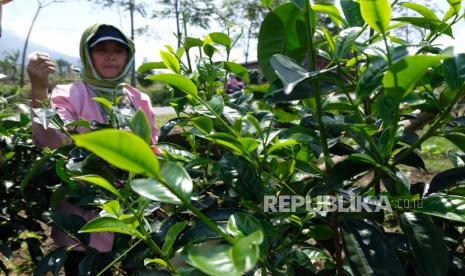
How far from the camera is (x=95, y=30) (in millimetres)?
1843

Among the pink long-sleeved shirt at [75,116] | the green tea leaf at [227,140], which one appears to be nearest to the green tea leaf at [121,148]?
the green tea leaf at [227,140]

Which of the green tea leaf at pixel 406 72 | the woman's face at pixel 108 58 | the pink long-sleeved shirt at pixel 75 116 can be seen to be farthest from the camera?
the woman's face at pixel 108 58

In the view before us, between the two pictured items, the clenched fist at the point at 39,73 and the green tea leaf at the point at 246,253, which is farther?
the clenched fist at the point at 39,73

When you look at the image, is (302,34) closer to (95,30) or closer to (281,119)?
(281,119)

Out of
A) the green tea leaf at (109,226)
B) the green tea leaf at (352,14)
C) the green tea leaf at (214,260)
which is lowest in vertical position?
the green tea leaf at (109,226)

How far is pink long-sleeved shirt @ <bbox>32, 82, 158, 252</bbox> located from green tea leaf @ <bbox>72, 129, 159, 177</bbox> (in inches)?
45.7

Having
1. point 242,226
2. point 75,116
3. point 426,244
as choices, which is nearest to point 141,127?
point 242,226

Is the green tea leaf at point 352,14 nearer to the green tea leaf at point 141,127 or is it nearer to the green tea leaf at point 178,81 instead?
the green tea leaf at point 178,81

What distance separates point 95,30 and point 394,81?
1584mm

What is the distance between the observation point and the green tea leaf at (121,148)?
12.7 inches

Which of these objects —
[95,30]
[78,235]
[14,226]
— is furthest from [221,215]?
[95,30]

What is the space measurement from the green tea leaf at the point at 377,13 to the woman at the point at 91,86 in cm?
115

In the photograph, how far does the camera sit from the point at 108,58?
1868 mm

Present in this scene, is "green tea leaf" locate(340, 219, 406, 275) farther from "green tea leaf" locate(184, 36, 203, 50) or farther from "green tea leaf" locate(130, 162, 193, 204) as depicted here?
"green tea leaf" locate(184, 36, 203, 50)
